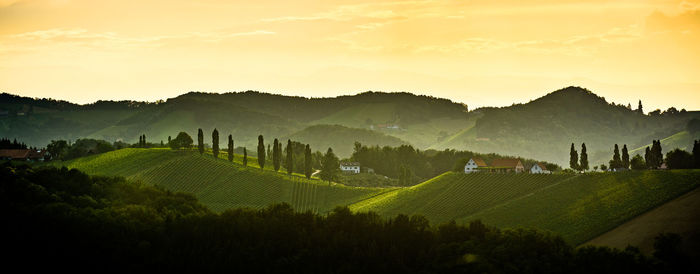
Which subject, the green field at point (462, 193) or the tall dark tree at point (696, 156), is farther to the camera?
the tall dark tree at point (696, 156)

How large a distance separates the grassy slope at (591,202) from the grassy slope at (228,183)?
5010cm

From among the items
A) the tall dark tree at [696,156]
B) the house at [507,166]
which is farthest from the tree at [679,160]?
the house at [507,166]

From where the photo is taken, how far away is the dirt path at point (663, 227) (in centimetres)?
8425

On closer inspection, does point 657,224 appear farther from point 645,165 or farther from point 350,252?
point 645,165

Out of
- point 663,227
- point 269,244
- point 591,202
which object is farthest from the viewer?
point 591,202

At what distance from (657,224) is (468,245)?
28680 mm

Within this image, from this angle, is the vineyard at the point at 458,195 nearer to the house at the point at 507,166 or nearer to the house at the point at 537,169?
the house at the point at 507,166

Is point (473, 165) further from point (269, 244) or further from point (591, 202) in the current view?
point (269, 244)

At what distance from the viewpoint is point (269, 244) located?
9006 cm

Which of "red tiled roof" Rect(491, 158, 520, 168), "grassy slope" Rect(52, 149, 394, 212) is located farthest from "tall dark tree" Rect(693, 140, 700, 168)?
"grassy slope" Rect(52, 149, 394, 212)

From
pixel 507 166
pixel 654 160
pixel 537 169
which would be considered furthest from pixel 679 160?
pixel 507 166

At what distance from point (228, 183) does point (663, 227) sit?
109478 millimetres

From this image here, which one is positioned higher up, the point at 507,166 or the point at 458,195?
the point at 507,166

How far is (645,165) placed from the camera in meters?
145
